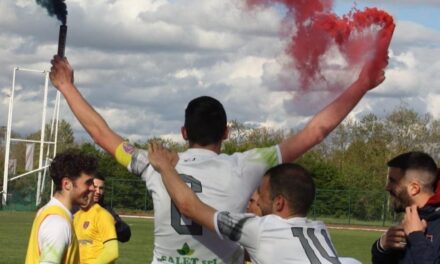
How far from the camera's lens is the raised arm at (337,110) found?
17.1 ft

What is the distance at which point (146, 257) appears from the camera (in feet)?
78.5

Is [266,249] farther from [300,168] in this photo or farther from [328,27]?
[328,27]

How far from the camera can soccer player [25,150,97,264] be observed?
20.7 feet

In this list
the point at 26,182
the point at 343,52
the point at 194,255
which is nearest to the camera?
the point at 194,255

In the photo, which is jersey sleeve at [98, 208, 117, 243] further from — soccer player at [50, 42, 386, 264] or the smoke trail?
soccer player at [50, 42, 386, 264]

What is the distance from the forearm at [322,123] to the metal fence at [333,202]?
5055cm

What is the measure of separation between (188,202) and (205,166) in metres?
0.41

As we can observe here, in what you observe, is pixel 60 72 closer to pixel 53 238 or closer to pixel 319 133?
pixel 53 238

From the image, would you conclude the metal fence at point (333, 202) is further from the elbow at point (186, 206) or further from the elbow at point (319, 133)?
the elbow at point (186, 206)

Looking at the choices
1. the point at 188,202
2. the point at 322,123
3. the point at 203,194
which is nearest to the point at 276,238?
the point at 188,202

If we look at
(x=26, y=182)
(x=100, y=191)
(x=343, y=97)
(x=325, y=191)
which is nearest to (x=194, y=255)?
(x=343, y=97)

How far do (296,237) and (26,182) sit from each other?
5932 cm

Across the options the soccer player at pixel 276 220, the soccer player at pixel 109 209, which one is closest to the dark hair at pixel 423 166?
the soccer player at pixel 276 220

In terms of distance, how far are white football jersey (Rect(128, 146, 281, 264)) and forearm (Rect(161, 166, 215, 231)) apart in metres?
0.27
